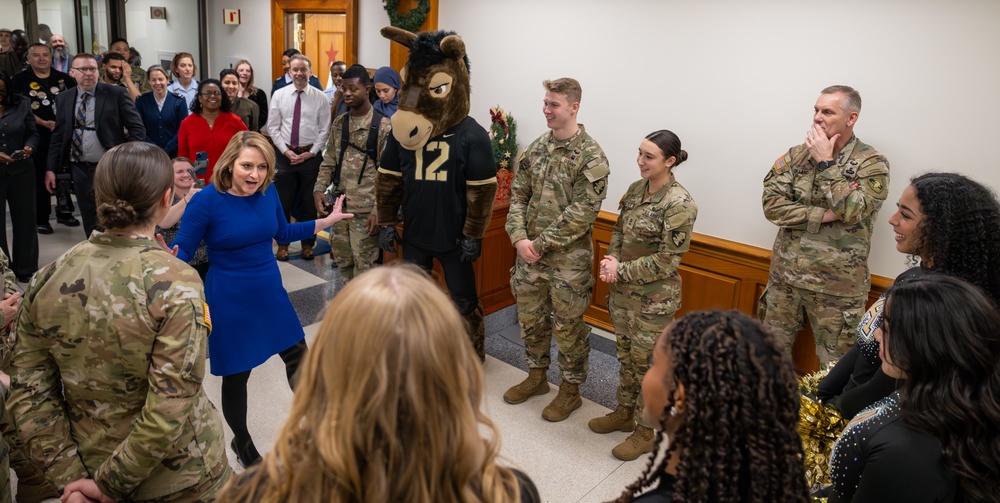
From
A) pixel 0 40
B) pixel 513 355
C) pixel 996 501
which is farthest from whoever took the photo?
pixel 0 40

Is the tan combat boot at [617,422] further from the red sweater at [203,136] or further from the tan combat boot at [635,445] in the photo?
the red sweater at [203,136]

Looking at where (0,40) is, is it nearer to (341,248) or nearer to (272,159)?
(341,248)

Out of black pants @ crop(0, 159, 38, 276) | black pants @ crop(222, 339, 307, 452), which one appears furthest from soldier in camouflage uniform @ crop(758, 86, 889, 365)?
black pants @ crop(0, 159, 38, 276)

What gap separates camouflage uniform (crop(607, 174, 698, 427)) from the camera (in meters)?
2.86

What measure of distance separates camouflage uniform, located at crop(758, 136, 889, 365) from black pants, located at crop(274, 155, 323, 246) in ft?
11.1

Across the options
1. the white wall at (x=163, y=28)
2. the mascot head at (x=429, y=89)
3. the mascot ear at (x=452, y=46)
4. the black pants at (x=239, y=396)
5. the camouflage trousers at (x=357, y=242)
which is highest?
the white wall at (x=163, y=28)

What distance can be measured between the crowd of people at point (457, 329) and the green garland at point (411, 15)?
1.25 m

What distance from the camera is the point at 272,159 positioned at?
100 inches

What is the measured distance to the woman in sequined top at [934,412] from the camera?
1294mm

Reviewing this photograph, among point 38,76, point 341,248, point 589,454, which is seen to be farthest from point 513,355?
point 38,76

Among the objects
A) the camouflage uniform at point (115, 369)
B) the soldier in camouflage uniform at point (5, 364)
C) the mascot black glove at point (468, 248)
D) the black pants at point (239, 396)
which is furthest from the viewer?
the mascot black glove at point (468, 248)

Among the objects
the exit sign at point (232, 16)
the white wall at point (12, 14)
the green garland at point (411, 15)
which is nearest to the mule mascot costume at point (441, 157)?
the green garland at point (411, 15)

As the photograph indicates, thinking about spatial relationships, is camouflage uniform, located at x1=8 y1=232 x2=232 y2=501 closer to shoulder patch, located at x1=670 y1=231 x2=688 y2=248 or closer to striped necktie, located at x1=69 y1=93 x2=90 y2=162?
shoulder patch, located at x1=670 y1=231 x2=688 y2=248

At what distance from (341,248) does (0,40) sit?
490 cm
